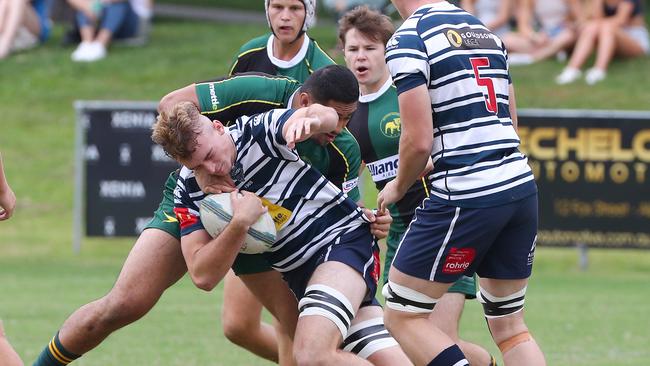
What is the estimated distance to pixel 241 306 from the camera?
6.99 m

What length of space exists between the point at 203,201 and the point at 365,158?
1429 mm

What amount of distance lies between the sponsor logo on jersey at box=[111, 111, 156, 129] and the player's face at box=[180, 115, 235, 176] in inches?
312

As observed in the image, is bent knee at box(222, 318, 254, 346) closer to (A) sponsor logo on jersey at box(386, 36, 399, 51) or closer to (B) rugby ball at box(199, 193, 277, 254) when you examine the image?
(B) rugby ball at box(199, 193, 277, 254)

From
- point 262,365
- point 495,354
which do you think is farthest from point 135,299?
point 495,354

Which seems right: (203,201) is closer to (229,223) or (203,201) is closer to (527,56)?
(229,223)

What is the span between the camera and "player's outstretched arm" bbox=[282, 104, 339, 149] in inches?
210

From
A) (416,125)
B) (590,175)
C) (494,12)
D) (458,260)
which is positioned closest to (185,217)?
(416,125)

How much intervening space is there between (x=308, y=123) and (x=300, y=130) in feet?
0.19

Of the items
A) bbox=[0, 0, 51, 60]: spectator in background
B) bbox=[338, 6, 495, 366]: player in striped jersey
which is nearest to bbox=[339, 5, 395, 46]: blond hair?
bbox=[338, 6, 495, 366]: player in striped jersey

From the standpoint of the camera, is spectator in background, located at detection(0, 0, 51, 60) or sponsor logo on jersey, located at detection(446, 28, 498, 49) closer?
sponsor logo on jersey, located at detection(446, 28, 498, 49)

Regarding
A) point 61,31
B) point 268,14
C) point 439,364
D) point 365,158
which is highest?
point 268,14

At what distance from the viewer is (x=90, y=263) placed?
1404 centimetres

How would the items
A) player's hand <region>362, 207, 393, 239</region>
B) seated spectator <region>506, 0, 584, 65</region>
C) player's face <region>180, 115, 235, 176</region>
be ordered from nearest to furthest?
player's face <region>180, 115, 235, 176</region> < player's hand <region>362, 207, 393, 239</region> < seated spectator <region>506, 0, 584, 65</region>

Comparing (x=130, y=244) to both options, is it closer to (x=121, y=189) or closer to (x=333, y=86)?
(x=121, y=189)
